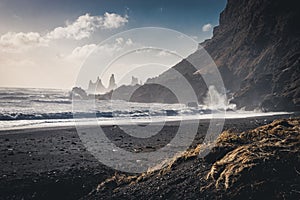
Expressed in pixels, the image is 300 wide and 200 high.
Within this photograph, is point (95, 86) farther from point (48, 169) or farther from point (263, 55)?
point (48, 169)

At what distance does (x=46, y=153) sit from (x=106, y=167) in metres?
4.02

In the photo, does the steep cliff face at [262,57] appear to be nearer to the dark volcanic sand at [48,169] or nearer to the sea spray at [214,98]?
the sea spray at [214,98]

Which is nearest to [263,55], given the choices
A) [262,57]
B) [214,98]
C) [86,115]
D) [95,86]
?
[262,57]

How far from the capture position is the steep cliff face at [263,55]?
45181 mm

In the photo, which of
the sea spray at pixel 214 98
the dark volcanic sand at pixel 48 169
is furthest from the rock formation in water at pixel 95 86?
the sea spray at pixel 214 98

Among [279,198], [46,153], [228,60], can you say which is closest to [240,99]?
[228,60]

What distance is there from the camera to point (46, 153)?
1199cm

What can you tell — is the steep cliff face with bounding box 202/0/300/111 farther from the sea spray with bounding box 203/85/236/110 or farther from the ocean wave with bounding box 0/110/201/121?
the ocean wave with bounding box 0/110/201/121

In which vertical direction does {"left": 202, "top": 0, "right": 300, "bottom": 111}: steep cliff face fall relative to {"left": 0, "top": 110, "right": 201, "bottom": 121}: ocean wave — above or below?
above

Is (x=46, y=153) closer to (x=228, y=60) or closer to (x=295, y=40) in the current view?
(x=295, y=40)

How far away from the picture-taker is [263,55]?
68062 mm

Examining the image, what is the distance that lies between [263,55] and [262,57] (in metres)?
1.02

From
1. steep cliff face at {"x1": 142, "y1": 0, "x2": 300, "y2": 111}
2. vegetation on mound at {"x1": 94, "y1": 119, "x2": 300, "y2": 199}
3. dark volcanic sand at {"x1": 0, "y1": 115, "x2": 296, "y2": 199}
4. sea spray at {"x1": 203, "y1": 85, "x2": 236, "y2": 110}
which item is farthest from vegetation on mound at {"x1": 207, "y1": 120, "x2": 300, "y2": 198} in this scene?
sea spray at {"x1": 203, "y1": 85, "x2": 236, "y2": 110}

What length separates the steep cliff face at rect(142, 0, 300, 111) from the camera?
4509cm
